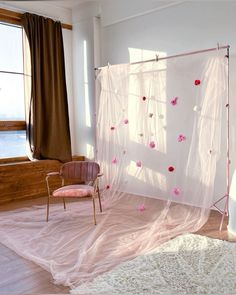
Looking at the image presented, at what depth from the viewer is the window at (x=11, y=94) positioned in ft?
15.8

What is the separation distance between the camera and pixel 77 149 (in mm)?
5727

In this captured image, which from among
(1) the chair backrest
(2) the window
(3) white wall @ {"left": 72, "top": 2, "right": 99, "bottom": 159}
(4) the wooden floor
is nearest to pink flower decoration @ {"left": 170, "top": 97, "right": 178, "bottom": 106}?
(1) the chair backrest

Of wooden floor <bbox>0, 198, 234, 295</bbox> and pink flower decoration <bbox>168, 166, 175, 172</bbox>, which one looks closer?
wooden floor <bbox>0, 198, 234, 295</bbox>

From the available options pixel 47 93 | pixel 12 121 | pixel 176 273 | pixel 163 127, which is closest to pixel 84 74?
pixel 47 93

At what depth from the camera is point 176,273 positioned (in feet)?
7.52

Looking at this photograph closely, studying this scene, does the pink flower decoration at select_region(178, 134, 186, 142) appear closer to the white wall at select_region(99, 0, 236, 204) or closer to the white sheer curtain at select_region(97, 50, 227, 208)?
Result: the white sheer curtain at select_region(97, 50, 227, 208)

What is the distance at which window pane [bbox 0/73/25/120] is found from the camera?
15.9 ft

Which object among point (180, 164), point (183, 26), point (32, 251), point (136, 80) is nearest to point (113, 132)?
point (136, 80)

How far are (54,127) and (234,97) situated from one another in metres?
2.84

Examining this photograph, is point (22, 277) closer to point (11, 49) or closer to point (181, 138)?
point (181, 138)

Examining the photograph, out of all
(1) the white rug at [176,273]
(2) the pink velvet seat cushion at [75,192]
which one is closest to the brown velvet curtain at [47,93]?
(2) the pink velvet seat cushion at [75,192]

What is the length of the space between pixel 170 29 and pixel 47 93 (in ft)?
7.15

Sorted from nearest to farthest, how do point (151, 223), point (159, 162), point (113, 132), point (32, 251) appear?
1. point (32, 251)
2. point (151, 223)
3. point (159, 162)
4. point (113, 132)

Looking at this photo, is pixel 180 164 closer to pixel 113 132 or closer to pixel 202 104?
pixel 202 104
